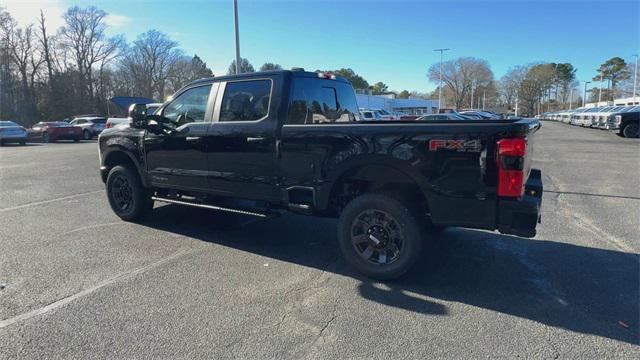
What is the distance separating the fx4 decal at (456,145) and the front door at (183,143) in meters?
2.80

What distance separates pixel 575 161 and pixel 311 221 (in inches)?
422

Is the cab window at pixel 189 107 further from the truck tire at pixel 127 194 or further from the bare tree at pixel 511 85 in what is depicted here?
the bare tree at pixel 511 85

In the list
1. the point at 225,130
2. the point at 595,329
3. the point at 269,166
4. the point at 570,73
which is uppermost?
the point at 570,73

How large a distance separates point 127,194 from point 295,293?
3.73 m

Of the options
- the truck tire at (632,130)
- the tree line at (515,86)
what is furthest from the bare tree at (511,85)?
the truck tire at (632,130)

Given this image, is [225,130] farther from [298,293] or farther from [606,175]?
[606,175]

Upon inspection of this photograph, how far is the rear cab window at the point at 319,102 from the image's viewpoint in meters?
4.76

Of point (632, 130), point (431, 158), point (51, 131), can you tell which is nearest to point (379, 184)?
point (431, 158)

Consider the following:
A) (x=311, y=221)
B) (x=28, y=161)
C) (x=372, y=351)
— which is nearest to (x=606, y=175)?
(x=311, y=221)

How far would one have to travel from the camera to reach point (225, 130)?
4.93 meters

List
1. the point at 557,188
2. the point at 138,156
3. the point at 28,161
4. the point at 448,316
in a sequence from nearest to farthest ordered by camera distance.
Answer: the point at 448,316
the point at 138,156
the point at 557,188
the point at 28,161

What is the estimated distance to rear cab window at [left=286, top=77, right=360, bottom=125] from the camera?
476 centimetres

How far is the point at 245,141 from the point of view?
4.76m

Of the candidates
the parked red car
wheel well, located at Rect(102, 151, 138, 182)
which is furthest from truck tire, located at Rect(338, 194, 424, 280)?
the parked red car
